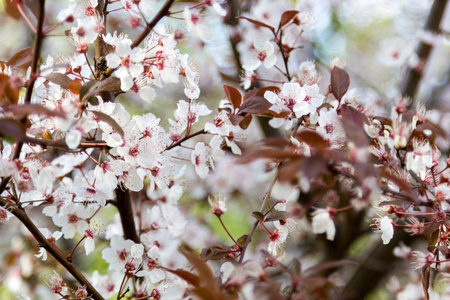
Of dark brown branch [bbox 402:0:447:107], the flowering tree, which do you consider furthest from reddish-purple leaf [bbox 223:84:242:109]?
dark brown branch [bbox 402:0:447:107]

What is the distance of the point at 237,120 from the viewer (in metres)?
1.01

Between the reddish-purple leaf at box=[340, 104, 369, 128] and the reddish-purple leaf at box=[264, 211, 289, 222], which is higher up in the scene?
the reddish-purple leaf at box=[340, 104, 369, 128]

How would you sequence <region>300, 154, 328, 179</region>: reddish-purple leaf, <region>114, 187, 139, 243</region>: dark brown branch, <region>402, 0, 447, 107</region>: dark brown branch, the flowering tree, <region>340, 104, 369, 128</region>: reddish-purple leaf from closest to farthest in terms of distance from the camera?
<region>300, 154, 328, 179</region>: reddish-purple leaf, the flowering tree, <region>340, 104, 369, 128</region>: reddish-purple leaf, <region>114, 187, 139, 243</region>: dark brown branch, <region>402, 0, 447, 107</region>: dark brown branch

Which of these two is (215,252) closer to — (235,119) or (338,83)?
(235,119)

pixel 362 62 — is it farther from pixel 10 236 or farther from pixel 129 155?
pixel 129 155

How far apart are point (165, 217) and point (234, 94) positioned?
53 centimetres

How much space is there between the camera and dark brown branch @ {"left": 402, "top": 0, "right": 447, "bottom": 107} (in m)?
2.09

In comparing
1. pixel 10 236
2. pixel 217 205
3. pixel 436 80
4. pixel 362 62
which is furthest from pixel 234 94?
pixel 362 62

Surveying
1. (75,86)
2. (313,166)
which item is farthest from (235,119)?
(313,166)

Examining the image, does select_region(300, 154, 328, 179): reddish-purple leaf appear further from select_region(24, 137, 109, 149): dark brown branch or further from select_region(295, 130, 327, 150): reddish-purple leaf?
select_region(24, 137, 109, 149): dark brown branch

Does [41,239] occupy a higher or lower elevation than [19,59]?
lower

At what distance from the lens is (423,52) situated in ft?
7.11

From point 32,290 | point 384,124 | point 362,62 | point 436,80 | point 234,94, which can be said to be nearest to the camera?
point 234,94

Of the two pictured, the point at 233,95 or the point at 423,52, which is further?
the point at 423,52
